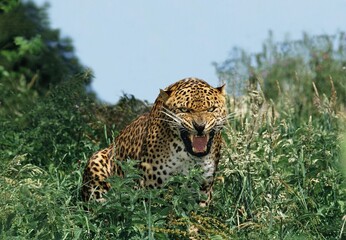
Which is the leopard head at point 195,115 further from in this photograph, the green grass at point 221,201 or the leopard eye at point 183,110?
the green grass at point 221,201

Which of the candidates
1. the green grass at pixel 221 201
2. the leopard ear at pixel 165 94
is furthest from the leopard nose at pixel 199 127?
the leopard ear at pixel 165 94

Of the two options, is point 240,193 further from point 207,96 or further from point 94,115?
point 94,115

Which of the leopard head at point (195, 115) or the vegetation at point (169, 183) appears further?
the leopard head at point (195, 115)

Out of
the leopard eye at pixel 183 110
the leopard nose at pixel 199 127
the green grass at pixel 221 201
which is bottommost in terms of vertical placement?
the green grass at pixel 221 201

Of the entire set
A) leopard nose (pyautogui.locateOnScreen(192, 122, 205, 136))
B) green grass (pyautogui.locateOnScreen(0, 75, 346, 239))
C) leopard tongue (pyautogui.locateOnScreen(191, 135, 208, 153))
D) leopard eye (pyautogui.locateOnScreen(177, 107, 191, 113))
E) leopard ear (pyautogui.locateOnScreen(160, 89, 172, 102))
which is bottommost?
green grass (pyautogui.locateOnScreen(0, 75, 346, 239))

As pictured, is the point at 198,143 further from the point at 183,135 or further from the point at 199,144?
the point at 183,135

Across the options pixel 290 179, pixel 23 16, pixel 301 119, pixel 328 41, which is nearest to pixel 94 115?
pixel 301 119

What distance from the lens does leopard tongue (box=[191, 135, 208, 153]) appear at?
9461 millimetres

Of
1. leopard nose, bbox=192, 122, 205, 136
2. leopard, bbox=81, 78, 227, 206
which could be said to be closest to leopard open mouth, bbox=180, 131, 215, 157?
leopard, bbox=81, 78, 227, 206

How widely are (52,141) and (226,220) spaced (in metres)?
3.42

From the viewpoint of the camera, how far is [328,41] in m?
18.6

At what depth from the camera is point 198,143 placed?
9469 mm

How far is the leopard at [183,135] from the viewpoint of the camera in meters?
9.45

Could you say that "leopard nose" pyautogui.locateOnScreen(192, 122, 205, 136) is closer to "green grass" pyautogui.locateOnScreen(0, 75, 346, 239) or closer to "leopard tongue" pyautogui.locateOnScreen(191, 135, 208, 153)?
"leopard tongue" pyautogui.locateOnScreen(191, 135, 208, 153)
